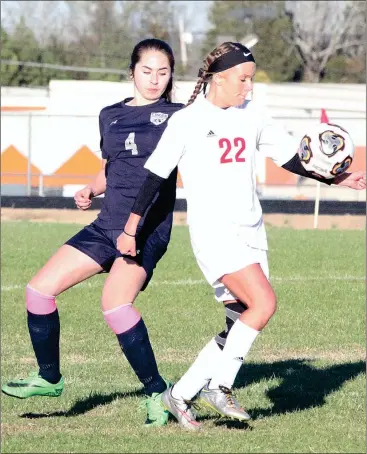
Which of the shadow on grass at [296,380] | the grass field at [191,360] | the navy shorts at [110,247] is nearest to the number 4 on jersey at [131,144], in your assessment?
the navy shorts at [110,247]

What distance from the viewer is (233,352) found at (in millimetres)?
5871

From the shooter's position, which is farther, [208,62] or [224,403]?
[208,62]

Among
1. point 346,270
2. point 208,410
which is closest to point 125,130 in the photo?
point 208,410

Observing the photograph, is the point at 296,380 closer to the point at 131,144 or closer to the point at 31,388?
the point at 31,388

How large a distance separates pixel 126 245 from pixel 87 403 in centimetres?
138

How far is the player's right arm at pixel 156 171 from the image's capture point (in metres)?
5.76

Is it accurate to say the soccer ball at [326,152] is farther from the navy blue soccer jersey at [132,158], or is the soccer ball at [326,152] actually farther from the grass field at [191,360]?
the grass field at [191,360]

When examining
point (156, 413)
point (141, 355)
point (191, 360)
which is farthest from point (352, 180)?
point (191, 360)

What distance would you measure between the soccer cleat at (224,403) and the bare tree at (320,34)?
5739cm

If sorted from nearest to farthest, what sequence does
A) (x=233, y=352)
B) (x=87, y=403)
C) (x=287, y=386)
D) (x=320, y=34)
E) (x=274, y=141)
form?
(x=233, y=352) < (x=274, y=141) < (x=87, y=403) < (x=287, y=386) < (x=320, y=34)

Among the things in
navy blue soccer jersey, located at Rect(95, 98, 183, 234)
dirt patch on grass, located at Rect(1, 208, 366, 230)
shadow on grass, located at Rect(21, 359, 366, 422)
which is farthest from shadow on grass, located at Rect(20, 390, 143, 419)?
dirt patch on grass, located at Rect(1, 208, 366, 230)

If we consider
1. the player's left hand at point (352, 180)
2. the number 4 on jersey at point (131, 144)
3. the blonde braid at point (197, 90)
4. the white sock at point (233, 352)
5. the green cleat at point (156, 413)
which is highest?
the blonde braid at point (197, 90)

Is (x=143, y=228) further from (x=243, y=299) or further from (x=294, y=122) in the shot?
(x=294, y=122)

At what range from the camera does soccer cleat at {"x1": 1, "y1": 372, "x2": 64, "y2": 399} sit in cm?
631
